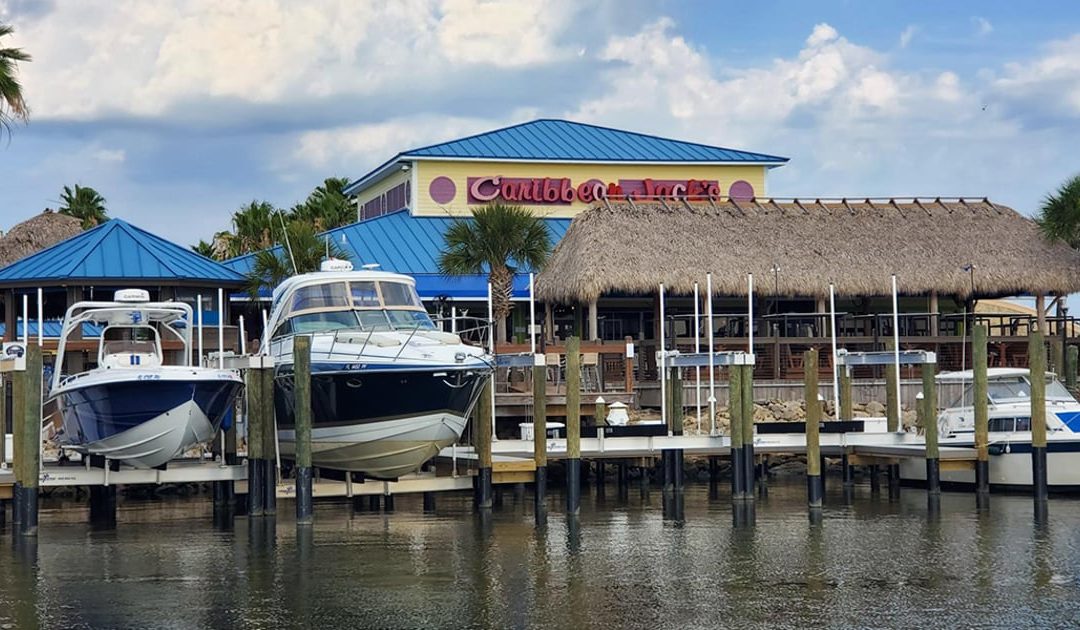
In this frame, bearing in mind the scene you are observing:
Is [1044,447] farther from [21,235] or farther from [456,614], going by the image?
[21,235]

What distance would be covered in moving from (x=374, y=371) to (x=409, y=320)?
209cm

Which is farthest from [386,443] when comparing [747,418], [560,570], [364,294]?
[747,418]

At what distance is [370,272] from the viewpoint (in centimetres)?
2984

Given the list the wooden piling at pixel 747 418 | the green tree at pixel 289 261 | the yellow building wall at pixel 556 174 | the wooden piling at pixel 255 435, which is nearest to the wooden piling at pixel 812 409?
the wooden piling at pixel 747 418

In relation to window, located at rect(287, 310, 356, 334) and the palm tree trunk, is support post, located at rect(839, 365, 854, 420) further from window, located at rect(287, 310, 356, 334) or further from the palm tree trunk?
window, located at rect(287, 310, 356, 334)

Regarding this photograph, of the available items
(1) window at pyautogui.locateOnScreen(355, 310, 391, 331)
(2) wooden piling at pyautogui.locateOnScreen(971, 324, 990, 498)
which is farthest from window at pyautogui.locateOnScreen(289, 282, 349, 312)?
(2) wooden piling at pyautogui.locateOnScreen(971, 324, 990, 498)

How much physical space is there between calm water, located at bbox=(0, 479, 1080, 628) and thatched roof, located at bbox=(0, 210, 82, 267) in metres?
23.1

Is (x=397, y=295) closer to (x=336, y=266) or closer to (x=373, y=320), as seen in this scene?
(x=373, y=320)

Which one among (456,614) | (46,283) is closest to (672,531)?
(456,614)

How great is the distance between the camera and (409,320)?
2930 cm

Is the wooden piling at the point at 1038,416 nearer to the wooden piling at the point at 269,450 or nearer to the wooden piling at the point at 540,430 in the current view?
the wooden piling at the point at 540,430

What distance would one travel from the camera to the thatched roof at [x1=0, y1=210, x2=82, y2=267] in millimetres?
52688

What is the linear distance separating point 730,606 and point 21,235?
38.6 metres

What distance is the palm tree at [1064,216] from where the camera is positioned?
44781 mm
